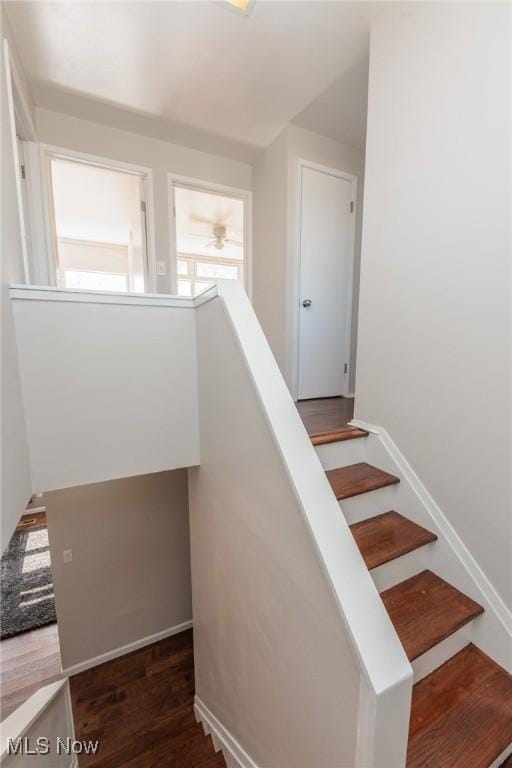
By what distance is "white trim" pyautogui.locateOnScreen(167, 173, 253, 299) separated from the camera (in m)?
3.13

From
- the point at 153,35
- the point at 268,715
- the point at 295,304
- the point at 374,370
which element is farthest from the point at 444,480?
the point at 153,35

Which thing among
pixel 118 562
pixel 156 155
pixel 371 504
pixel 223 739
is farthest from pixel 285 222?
pixel 223 739

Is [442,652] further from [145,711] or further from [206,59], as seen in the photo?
[206,59]

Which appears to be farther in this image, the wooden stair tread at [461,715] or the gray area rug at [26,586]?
the gray area rug at [26,586]

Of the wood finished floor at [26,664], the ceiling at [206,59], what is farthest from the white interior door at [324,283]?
the wood finished floor at [26,664]

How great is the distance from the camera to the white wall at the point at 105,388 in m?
1.54

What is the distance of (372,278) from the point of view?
188cm

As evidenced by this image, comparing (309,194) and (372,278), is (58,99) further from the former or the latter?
(372,278)

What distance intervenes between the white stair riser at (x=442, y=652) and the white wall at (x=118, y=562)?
2.44 metres

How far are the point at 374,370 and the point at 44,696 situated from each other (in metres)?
2.39

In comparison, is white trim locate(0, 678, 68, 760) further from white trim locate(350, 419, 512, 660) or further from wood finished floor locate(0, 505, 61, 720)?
white trim locate(350, 419, 512, 660)

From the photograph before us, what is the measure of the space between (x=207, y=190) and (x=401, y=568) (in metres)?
3.52

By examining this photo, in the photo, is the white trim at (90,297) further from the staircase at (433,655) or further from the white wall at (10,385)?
the staircase at (433,655)

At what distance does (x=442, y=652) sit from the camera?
1.32 m
